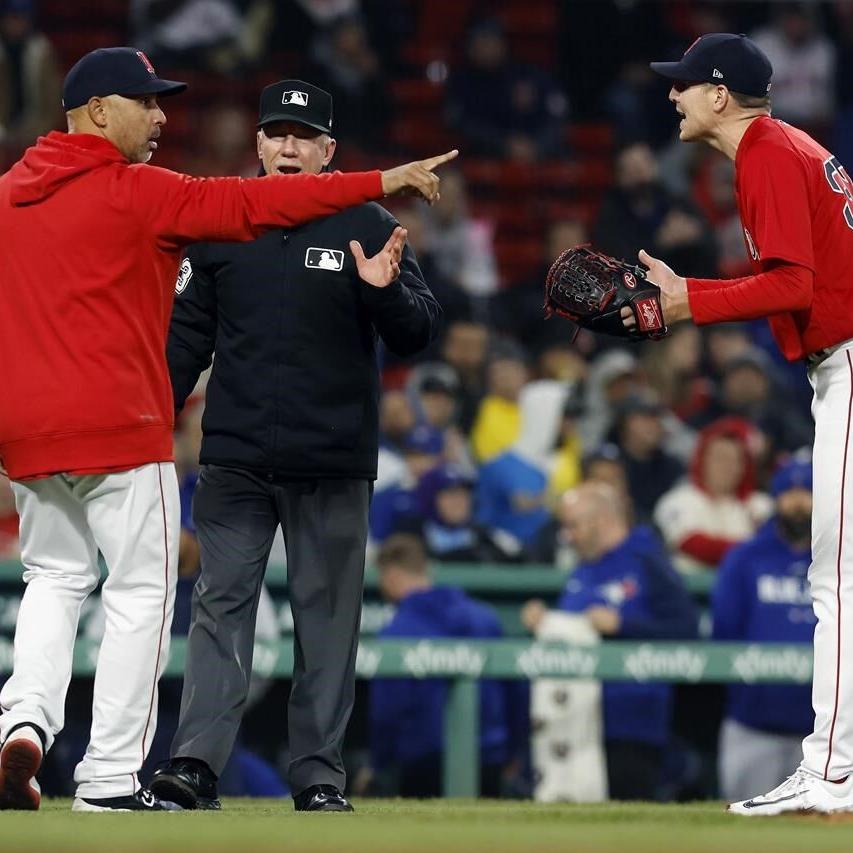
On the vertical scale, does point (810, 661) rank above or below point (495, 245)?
below

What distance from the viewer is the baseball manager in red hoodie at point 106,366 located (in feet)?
17.0

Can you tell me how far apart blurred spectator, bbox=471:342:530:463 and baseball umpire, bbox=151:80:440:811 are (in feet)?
19.7

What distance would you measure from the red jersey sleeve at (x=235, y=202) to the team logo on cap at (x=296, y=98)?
684mm

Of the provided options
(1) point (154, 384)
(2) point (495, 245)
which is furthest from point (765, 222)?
(2) point (495, 245)

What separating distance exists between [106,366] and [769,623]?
445cm

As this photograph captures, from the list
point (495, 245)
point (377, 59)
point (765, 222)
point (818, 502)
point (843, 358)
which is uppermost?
point (377, 59)

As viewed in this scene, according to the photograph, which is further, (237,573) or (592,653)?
(592,653)

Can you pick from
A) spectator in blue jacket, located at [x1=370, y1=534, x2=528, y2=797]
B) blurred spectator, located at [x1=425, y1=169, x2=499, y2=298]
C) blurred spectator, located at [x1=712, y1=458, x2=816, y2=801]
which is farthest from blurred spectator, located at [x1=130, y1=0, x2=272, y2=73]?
blurred spectator, located at [x1=712, y1=458, x2=816, y2=801]

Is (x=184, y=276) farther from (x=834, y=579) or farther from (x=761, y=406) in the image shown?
(x=761, y=406)

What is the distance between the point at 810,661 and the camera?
8.45 metres

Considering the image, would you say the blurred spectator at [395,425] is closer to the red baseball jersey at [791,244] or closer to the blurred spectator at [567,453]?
the blurred spectator at [567,453]

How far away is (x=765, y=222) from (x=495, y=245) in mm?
9691


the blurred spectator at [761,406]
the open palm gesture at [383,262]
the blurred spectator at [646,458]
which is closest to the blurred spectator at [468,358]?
the blurred spectator at [646,458]

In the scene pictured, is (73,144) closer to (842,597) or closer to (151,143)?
(151,143)
